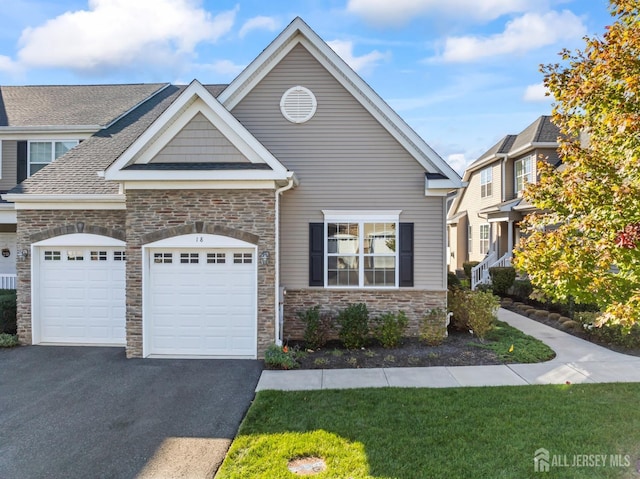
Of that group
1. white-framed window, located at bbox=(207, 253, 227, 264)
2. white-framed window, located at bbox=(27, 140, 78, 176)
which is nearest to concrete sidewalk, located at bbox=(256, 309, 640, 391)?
white-framed window, located at bbox=(207, 253, 227, 264)

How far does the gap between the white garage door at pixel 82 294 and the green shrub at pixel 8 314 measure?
134cm

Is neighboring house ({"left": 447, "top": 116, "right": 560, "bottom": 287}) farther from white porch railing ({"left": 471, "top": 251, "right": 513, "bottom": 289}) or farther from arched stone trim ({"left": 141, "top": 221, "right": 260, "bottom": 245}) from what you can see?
arched stone trim ({"left": 141, "top": 221, "right": 260, "bottom": 245})

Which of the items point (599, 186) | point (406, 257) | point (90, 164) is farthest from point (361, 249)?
point (90, 164)

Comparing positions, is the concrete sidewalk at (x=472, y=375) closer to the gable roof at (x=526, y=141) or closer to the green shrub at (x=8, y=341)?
the green shrub at (x=8, y=341)

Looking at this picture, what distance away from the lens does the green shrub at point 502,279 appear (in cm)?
1612

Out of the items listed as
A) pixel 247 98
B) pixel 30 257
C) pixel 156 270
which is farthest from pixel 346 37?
pixel 30 257

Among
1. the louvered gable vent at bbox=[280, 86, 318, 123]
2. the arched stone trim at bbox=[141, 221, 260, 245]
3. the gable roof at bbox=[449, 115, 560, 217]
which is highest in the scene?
the gable roof at bbox=[449, 115, 560, 217]

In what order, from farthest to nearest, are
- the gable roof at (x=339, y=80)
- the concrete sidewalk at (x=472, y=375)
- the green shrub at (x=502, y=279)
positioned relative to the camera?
1. the green shrub at (x=502, y=279)
2. the gable roof at (x=339, y=80)
3. the concrete sidewalk at (x=472, y=375)

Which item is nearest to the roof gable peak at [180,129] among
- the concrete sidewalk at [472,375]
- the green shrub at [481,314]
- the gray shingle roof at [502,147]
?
the concrete sidewalk at [472,375]

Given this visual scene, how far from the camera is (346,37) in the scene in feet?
39.7

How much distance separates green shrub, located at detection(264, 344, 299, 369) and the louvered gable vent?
5972mm

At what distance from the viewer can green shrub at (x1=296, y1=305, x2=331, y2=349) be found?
31.7 feet

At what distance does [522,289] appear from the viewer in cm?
1534

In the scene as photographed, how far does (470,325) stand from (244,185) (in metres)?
7.10
